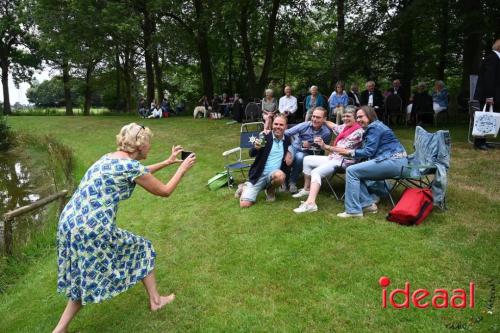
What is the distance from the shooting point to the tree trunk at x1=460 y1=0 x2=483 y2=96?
10062 mm

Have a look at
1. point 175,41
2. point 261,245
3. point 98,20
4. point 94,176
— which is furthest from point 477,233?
point 98,20

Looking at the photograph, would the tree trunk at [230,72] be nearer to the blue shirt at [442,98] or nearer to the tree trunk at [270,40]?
the tree trunk at [270,40]

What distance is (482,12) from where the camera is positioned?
1003 cm

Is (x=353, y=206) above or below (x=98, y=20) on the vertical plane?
below

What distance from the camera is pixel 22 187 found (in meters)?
10.3

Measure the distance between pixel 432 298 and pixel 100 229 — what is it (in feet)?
8.33

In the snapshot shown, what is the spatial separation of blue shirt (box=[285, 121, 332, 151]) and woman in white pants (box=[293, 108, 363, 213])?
0.91 ft

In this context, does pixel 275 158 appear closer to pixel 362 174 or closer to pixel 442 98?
pixel 362 174

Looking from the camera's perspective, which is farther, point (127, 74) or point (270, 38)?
point (127, 74)

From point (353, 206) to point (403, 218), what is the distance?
1.92ft

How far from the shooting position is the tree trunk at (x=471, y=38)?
1006cm

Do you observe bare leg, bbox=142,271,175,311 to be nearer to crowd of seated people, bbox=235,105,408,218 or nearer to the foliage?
crowd of seated people, bbox=235,105,408,218

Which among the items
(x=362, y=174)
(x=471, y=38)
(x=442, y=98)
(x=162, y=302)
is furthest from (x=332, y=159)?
(x=471, y=38)

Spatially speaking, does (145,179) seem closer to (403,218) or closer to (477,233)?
(403,218)
